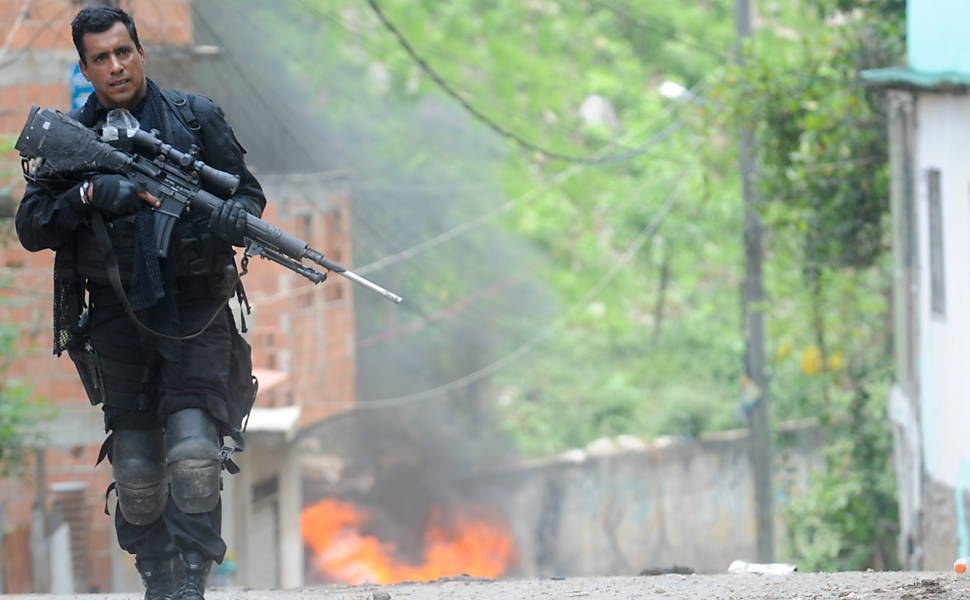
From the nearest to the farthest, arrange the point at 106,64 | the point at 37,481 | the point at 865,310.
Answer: the point at 106,64 → the point at 37,481 → the point at 865,310

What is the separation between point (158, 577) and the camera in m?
4.98

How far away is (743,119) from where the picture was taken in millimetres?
15539

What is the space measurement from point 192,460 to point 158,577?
467 mm

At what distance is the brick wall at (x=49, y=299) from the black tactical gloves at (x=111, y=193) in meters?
7.22

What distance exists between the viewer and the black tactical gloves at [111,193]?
4629 millimetres

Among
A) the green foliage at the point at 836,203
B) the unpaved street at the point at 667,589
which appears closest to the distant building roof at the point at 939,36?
the green foliage at the point at 836,203

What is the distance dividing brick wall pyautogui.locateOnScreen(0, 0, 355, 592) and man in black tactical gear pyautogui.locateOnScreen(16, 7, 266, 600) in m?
7.00

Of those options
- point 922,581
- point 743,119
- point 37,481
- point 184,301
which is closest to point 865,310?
point 743,119

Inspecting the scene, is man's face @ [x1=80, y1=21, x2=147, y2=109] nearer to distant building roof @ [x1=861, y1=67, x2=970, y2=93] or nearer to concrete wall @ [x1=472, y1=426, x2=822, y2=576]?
distant building roof @ [x1=861, y1=67, x2=970, y2=93]

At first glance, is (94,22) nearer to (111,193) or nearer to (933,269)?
(111,193)

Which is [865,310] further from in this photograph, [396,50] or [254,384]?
[254,384]

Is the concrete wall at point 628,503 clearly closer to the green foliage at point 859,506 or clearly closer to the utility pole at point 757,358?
the green foliage at point 859,506

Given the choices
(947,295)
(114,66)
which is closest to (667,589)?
(114,66)

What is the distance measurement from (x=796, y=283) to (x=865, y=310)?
3.40m
